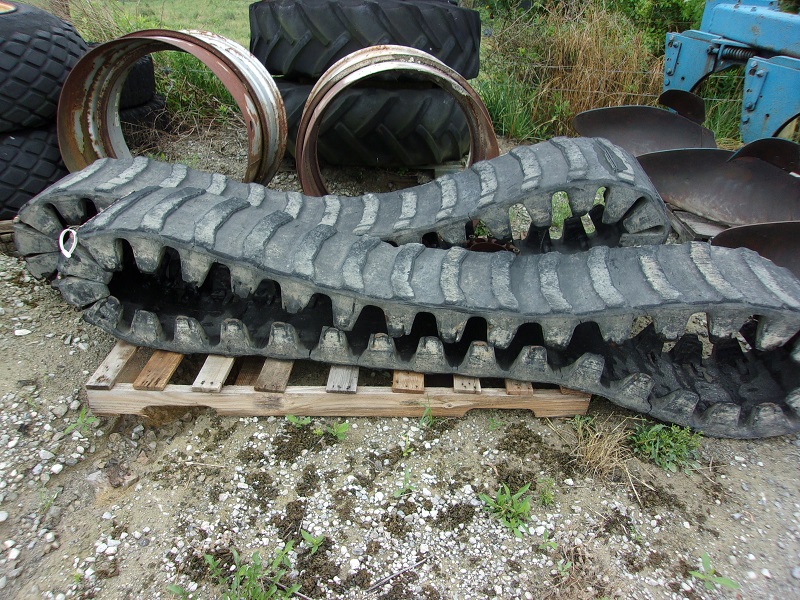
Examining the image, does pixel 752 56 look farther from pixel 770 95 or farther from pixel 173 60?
pixel 173 60

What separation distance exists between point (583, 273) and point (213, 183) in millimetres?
1721

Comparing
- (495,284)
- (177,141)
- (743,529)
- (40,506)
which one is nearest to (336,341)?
(495,284)

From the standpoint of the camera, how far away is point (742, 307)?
2.02 m

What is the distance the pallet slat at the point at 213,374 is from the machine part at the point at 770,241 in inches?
100

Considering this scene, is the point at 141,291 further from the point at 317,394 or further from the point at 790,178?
the point at 790,178

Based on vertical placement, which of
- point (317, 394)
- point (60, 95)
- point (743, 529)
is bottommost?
point (743, 529)

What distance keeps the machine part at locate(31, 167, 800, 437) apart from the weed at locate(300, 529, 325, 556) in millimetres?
724

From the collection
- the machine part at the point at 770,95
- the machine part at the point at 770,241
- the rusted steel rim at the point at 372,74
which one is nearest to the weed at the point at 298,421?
the rusted steel rim at the point at 372,74

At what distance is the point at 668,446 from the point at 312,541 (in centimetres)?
147

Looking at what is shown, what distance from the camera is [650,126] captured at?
178 inches

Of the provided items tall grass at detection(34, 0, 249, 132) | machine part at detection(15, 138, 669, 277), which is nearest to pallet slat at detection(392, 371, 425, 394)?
machine part at detection(15, 138, 669, 277)

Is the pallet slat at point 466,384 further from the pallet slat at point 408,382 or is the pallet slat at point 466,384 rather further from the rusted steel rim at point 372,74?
the rusted steel rim at point 372,74

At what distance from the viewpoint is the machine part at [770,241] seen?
9.78ft

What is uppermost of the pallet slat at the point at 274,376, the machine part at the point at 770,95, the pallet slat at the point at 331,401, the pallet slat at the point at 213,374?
the machine part at the point at 770,95
